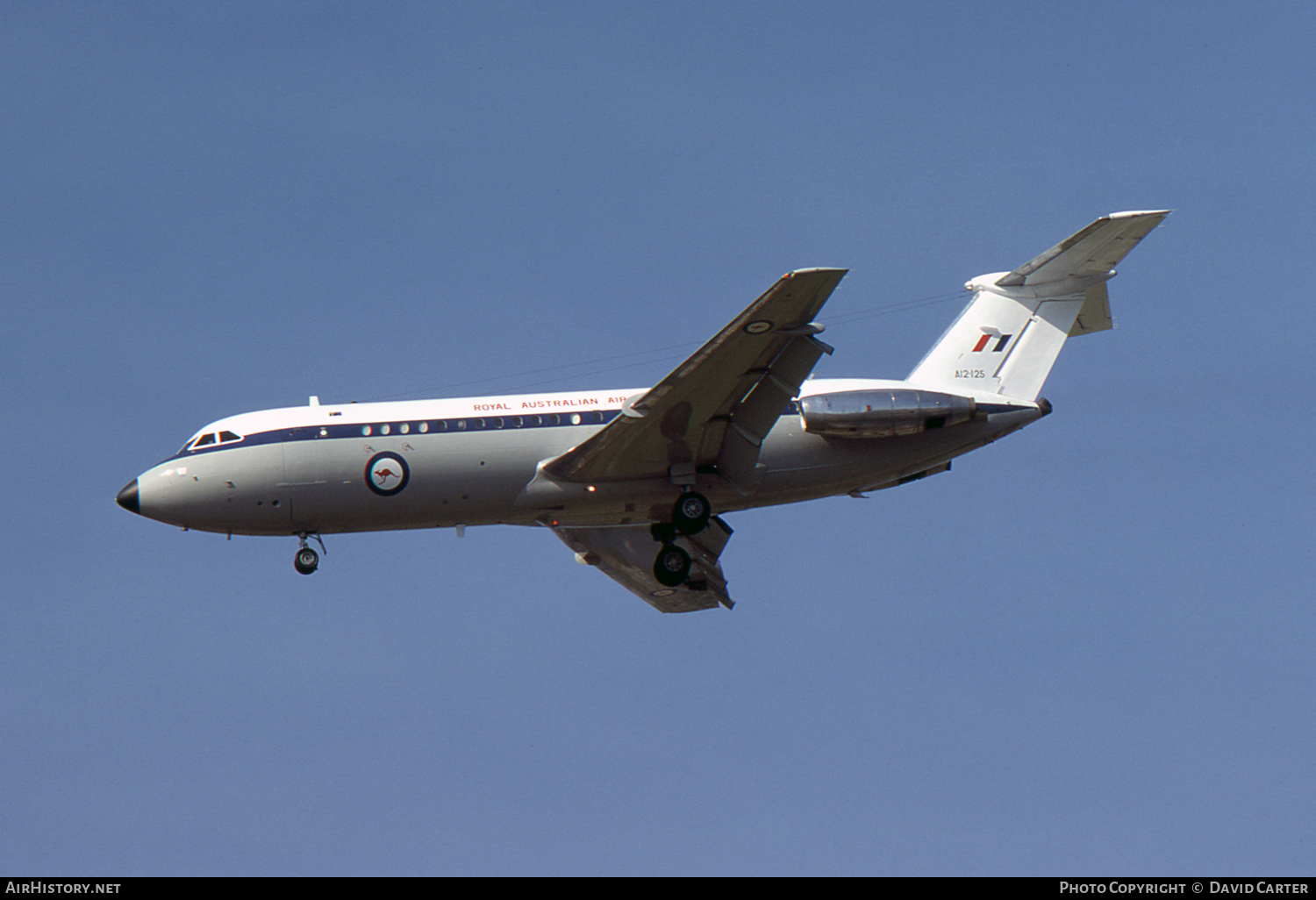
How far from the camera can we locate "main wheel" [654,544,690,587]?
1500 inches

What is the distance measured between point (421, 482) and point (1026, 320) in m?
16.0

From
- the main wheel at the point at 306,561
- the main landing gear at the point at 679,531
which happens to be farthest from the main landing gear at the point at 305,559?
the main landing gear at the point at 679,531

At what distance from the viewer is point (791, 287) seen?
31.5 meters

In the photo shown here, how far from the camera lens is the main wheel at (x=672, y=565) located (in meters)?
38.1

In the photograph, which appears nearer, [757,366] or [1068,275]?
[757,366]

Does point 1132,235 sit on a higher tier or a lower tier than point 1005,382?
higher

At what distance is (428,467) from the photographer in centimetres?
3544

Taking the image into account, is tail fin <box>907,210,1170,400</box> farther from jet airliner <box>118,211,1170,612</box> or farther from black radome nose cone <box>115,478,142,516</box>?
black radome nose cone <box>115,478,142,516</box>

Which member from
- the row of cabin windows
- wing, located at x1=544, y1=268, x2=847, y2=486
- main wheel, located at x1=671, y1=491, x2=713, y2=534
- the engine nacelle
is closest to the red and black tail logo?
the engine nacelle

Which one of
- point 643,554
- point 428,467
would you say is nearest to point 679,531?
point 643,554
